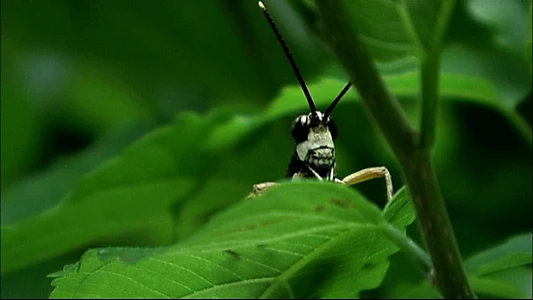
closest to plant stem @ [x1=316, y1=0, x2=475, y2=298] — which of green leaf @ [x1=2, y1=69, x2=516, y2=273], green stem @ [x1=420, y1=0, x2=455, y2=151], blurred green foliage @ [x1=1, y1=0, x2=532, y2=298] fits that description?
green stem @ [x1=420, y1=0, x2=455, y2=151]

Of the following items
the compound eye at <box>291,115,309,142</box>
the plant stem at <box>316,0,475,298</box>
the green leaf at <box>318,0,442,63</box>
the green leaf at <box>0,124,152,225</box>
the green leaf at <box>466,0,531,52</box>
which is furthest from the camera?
the green leaf at <box>0,124,152,225</box>

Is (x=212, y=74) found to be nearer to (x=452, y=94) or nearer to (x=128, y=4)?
(x=128, y=4)

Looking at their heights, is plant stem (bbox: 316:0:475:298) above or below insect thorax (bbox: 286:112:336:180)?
below

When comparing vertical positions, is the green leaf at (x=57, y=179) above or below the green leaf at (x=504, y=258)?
above

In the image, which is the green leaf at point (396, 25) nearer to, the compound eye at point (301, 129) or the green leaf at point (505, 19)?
the compound eye at point (301, 129)

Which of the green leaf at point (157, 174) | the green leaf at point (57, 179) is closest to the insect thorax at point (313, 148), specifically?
the green leaf at point (157, 174)

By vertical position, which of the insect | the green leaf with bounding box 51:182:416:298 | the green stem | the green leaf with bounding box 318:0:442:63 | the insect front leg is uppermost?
the insect

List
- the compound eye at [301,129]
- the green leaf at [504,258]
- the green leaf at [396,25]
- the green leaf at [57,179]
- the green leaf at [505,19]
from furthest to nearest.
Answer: the green leaf at [57,179] < the green leaf at [505,19] < the compound eye at [301,129] < the green leaf at [504,258] < the green leaf at [396,25]

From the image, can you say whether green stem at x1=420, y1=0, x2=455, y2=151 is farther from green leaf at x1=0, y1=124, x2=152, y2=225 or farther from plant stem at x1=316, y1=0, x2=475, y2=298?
green leaf at x1=0, y1=124, x2=152, y2=225
